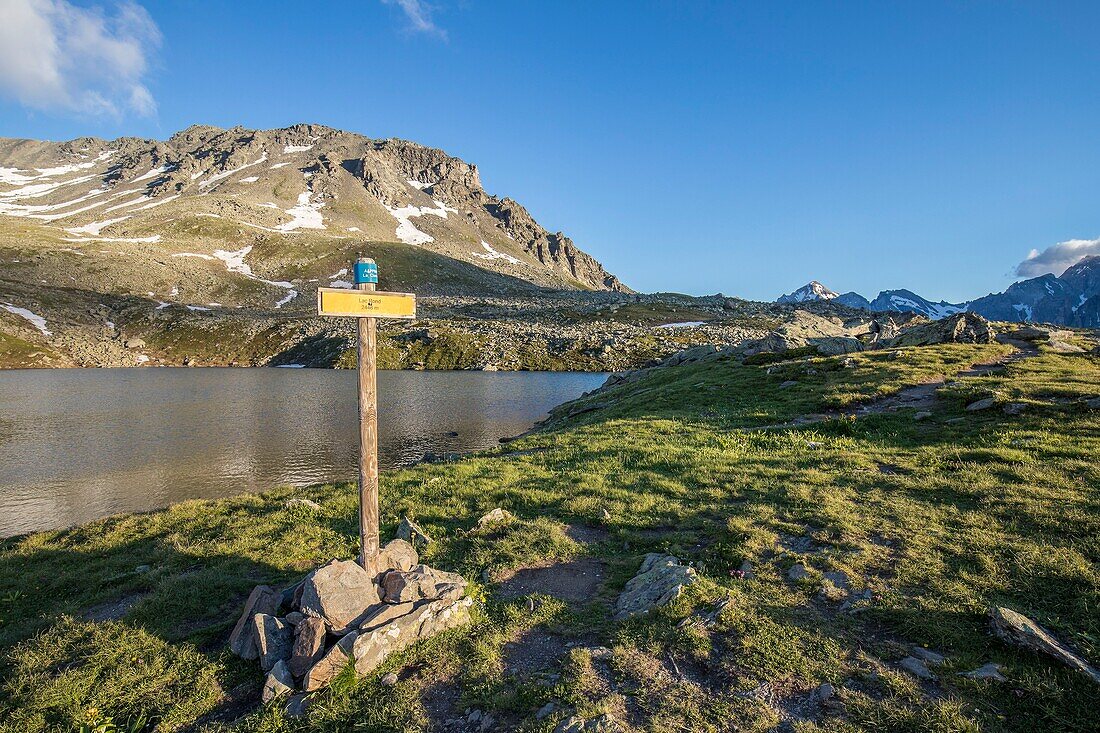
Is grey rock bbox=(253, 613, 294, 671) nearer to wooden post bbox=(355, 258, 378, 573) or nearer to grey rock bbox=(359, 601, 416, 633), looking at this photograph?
grey rock bbox=(359, 601, 416, 633)

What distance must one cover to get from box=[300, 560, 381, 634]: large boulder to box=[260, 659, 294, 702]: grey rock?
960mm

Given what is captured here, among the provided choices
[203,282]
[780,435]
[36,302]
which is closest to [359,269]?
[780,435]

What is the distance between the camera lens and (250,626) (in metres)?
9.58

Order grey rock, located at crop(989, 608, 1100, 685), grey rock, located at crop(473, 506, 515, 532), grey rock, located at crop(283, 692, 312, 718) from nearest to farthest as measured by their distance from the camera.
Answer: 1. grey rock, located at crop(989, 608, 1100, 685)
2. grey rock, located at crop(283, 692, 312, 718)
3. grey rock, located at crop(473, 506, 515, 532)

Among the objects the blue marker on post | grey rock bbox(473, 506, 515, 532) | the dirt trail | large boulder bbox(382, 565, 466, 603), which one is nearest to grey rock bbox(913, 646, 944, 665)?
large boulder bbox(382, 565, 466, 603)

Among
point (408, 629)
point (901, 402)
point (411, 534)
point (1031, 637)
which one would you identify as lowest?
point (411, 534)

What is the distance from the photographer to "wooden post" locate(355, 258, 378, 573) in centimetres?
1093

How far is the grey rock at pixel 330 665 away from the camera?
8375 millimetres

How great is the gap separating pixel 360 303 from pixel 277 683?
25.1 feet

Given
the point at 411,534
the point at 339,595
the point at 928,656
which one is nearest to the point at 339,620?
the point at 339,595

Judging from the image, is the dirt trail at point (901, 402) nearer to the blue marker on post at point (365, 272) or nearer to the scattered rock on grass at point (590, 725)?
the scattered rock on grass at point (590, 725)

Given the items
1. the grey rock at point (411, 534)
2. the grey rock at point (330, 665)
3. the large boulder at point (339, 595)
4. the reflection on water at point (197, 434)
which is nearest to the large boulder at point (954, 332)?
the reflection on water at point (197, 434)

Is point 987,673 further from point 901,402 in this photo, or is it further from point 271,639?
point 901,402

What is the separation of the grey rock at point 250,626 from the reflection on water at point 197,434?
70.7 ft
